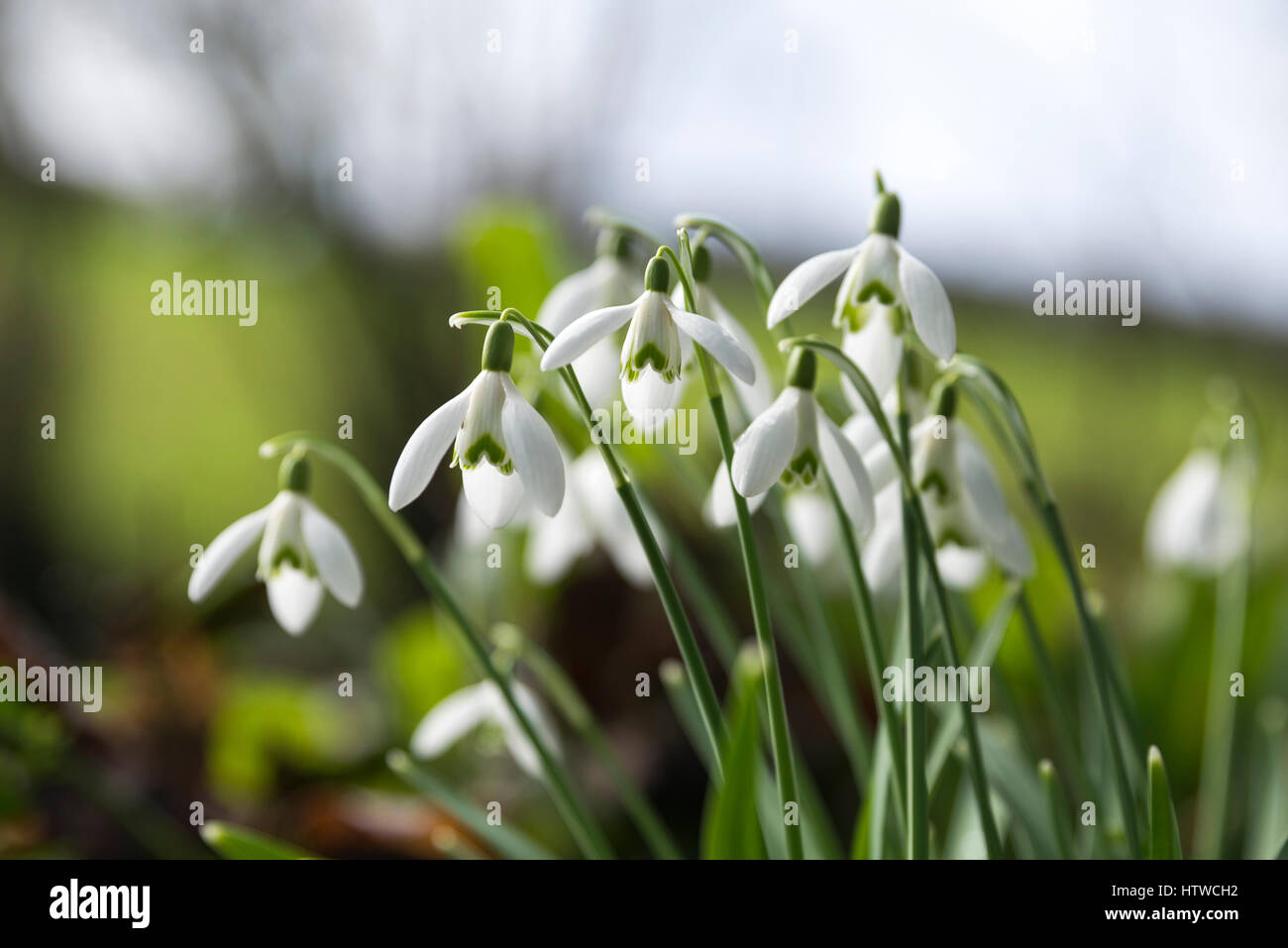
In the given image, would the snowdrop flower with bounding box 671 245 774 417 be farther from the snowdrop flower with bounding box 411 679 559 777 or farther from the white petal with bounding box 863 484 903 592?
the snowdrop flower with bounding box 411 679 559 777

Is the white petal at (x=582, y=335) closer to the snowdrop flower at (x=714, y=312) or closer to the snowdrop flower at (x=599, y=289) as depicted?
the snowdrop flower at (x=714, y=312)

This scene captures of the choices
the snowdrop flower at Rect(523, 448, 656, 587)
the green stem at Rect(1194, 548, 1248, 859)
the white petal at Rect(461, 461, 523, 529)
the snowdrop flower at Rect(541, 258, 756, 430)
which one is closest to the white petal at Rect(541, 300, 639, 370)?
the snowdrop flower at Rect(541, 258, 756, 430)

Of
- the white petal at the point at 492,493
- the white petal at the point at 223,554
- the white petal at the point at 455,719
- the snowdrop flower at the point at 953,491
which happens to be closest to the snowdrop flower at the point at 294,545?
the white petal at the point at 223,554

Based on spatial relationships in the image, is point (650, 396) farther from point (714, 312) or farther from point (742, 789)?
point (742, 789)

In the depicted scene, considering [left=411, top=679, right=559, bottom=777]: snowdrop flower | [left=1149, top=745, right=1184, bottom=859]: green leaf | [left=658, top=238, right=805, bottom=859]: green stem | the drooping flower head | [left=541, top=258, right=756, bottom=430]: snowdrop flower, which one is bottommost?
[left=1149, top=745, right=1184, bottom=859]: green leaf

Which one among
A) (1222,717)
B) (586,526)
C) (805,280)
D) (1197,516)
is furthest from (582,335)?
(1222,717)

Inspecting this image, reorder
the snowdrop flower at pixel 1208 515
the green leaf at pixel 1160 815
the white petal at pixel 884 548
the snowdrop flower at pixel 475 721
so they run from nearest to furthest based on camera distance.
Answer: the green leaf at pixel 1160 815
the white petal at pixel 884 548
the snowdrop flower at pixel 475 721
the snowdrop flower at pixel 1208 515

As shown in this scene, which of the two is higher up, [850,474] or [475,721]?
[850,474]
